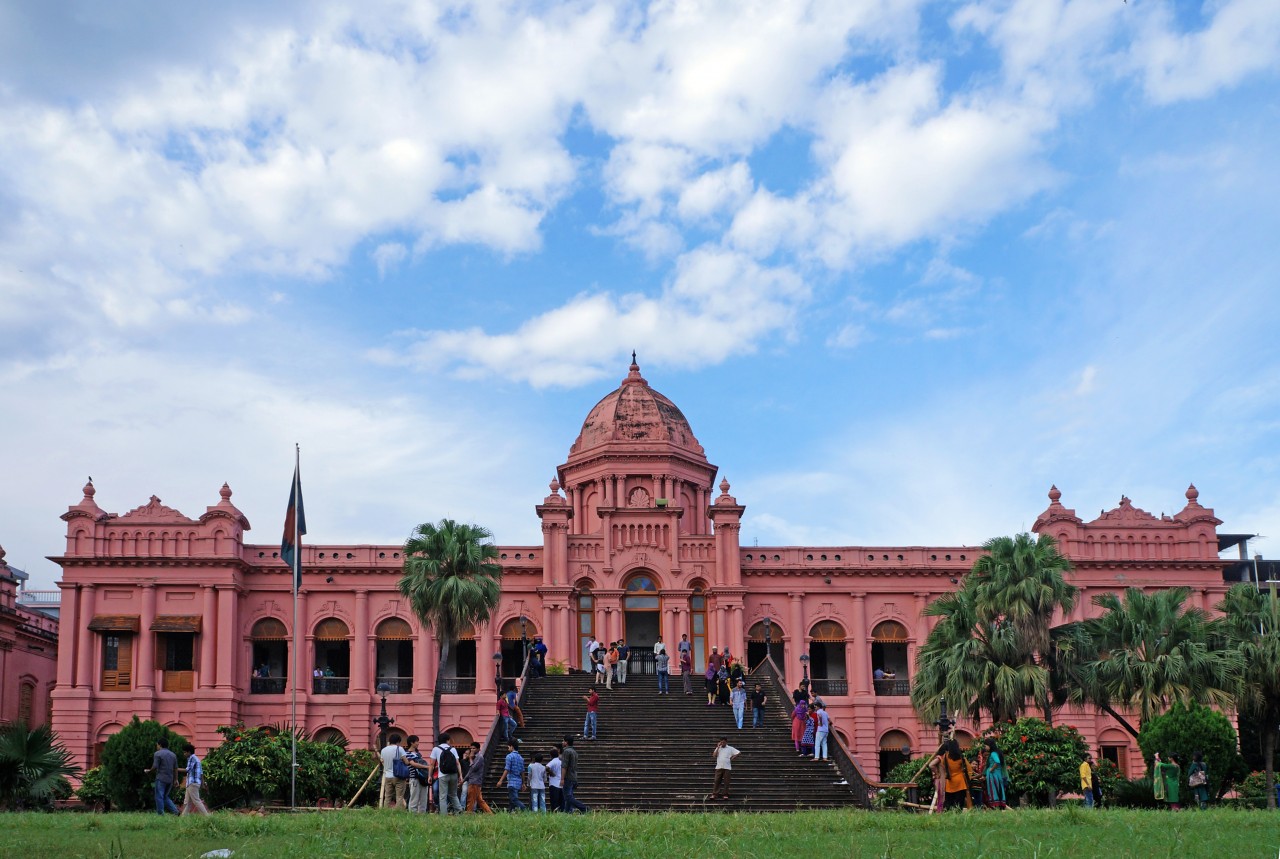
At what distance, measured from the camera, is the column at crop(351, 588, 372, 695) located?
47500mm

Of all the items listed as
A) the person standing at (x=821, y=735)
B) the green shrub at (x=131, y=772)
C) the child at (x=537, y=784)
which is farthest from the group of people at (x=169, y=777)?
the person standing at (x=821, y=735)

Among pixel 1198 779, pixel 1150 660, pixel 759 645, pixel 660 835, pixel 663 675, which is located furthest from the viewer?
pixel 759 645

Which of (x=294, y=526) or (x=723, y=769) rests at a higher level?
(x=294, y=526)

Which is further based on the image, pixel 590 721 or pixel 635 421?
pixel 635 421

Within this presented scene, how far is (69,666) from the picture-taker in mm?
46188

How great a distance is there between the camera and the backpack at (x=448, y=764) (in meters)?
23.2

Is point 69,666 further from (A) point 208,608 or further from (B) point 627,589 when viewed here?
(B) point 627,589

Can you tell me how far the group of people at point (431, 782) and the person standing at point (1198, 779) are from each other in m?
14.0

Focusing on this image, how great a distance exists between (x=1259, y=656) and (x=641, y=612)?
20705 mm

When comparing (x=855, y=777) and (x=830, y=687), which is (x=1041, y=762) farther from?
(x=830, y=687)

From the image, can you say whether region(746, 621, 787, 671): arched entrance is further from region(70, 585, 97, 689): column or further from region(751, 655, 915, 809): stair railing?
region(70, 585, 97, 689): column

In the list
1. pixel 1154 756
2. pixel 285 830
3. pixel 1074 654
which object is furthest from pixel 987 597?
pixel 285 830

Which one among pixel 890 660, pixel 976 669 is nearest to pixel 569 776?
pixel 976 669

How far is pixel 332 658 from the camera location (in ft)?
165
